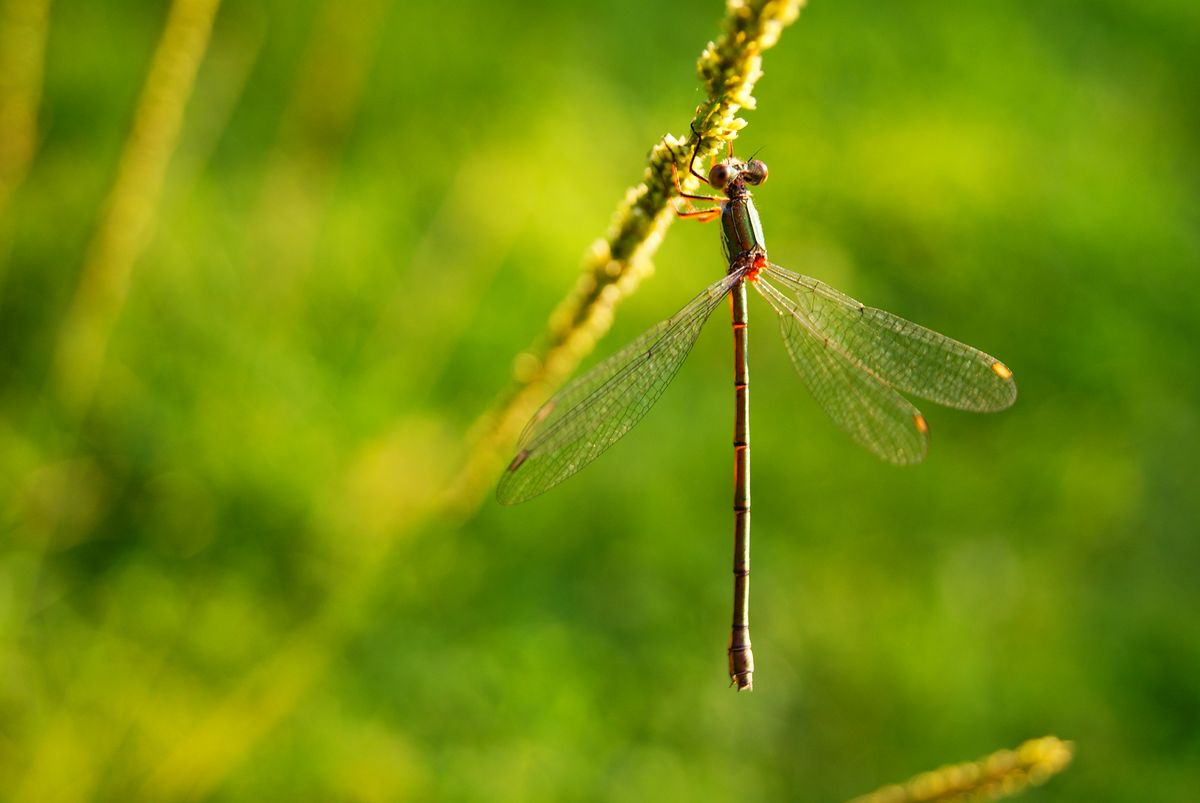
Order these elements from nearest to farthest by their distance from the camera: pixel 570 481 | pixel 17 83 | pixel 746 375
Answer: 1. pixel 17 83
2. pixel 746 375
3. pixel 570 481

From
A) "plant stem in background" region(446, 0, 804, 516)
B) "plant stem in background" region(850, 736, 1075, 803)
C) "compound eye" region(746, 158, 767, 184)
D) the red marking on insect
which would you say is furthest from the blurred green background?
"plant stem in background" region(850, 736, 1075, 803)

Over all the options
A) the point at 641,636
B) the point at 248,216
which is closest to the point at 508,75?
the point at 248,216

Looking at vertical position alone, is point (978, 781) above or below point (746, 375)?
below

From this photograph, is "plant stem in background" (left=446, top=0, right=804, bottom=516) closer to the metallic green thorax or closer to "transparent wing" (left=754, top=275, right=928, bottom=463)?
the metallic green thorax

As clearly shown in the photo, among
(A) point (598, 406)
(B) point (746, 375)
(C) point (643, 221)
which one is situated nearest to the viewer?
(C) point (643, 221)

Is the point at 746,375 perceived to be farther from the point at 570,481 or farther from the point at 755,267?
the point at 570,481

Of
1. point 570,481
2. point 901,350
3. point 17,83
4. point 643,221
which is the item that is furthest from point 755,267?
point 17,83

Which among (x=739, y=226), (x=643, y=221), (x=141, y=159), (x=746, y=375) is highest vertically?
(x=739, y=226)

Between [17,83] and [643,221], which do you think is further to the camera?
[17,83]
